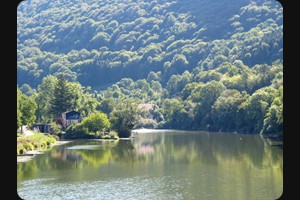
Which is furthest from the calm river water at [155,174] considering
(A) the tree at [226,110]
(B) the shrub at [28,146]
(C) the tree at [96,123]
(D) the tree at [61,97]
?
(A) the tree at [226,110]

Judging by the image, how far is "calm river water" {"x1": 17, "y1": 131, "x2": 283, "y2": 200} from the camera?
91.2 ft

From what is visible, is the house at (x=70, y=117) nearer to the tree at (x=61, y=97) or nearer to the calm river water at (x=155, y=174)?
the tree at (x=61, y=97)

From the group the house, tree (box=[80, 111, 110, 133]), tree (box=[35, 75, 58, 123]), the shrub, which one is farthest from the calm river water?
tree (box=[35, 75, 58, 123])

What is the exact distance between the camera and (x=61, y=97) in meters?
89.1

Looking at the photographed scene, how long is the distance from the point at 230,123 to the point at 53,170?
58.4 meters

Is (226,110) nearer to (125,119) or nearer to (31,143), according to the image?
(125,119)

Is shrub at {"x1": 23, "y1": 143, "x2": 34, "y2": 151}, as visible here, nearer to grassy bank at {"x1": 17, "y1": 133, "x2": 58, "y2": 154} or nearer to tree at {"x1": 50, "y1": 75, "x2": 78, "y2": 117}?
grassy bank at {"x1": 17, "y1": 133, "x2": 58, "y2": 154}

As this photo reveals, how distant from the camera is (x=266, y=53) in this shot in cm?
12838

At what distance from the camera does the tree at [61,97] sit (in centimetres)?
8825

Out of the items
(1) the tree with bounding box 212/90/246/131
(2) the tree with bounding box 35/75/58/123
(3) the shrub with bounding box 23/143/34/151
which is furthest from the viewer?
(1) the tree with bounding box 212/90/246/131

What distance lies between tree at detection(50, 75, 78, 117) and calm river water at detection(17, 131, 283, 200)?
34.1 m

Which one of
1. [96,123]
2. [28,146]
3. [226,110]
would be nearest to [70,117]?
[96,123]

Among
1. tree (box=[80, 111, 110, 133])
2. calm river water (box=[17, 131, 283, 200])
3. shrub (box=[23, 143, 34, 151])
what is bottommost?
calm river water (box=[17, 131, 283, 200])
